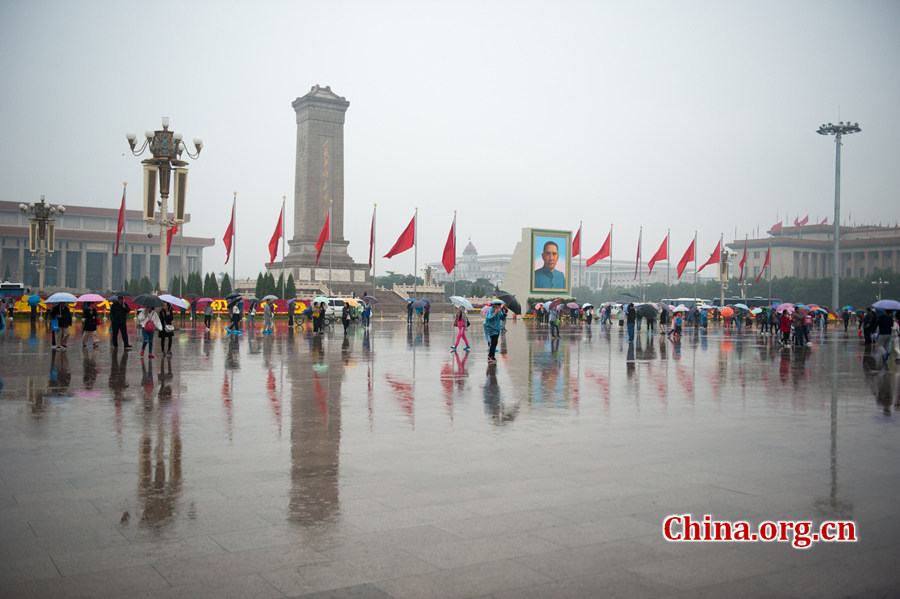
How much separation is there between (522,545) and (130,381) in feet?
31.4

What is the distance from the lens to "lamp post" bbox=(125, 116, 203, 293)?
24.3m

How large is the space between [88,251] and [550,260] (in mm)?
67617

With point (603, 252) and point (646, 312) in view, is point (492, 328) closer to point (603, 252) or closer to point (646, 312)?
point (646, 312)

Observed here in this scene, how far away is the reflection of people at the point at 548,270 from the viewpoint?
5878 cm

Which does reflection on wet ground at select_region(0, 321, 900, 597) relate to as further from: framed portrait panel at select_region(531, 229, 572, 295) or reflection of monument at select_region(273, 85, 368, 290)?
reflection of monument at select_region(273, 85, 368, 290)

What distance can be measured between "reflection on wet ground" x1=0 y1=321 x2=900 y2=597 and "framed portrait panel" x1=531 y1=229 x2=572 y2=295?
45597 millimetres

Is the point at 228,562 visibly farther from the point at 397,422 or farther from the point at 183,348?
the point at 183,348

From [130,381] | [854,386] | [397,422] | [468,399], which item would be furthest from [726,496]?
[130,381]

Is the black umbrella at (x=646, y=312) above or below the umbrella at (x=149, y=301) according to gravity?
below

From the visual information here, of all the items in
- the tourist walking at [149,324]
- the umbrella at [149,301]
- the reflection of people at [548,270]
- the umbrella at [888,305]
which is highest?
the reflection of people at [548,270]

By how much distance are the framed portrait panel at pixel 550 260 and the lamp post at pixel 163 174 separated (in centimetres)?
3546

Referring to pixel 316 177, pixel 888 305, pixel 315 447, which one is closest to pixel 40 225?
pixel 316 177

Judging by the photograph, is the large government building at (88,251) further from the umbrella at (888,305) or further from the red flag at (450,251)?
the umbrella at (888,305)

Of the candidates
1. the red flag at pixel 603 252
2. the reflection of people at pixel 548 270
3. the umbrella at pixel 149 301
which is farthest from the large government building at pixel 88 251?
the umbrella at pixel 149 301
